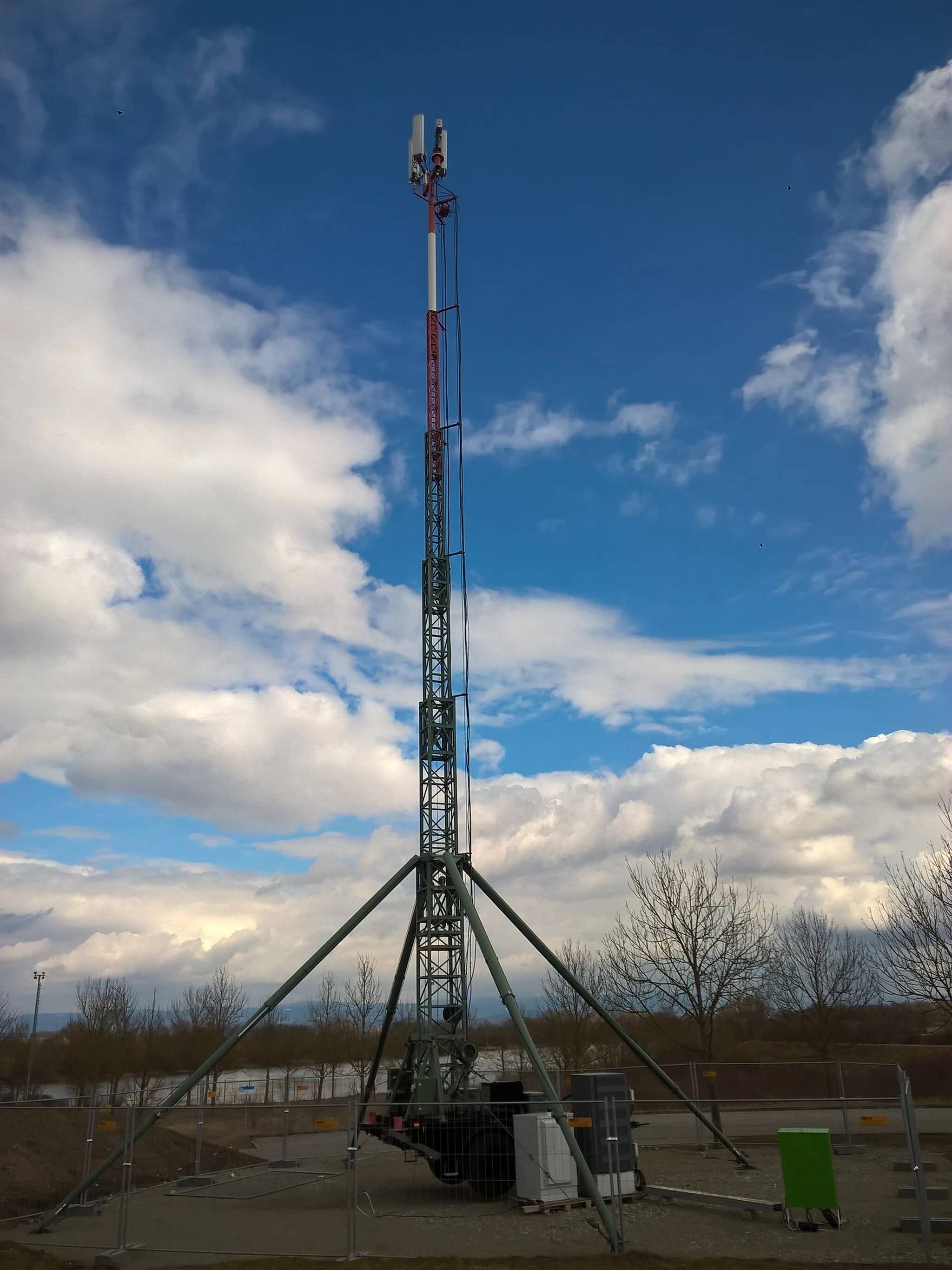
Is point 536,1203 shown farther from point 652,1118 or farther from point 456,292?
point 456,292

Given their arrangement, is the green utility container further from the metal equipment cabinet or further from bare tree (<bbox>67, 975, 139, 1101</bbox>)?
bare tree (<bbox>67, 975, 139, 1101</bbox>)

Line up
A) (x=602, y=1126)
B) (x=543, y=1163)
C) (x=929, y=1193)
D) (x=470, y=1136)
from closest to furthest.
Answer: (x=929, y=1193) → (x=543, y=1163) → (x=602, y=1126) → (x=470, y=1136)

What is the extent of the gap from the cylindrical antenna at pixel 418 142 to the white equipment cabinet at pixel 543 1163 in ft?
75.6

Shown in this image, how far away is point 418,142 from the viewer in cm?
2558

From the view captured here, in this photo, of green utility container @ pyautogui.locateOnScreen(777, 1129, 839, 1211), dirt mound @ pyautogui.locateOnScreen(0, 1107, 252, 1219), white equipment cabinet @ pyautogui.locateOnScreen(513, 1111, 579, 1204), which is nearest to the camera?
green utility container @ pyautogui.locateOnScreen(777, 1129, 839, 1211)

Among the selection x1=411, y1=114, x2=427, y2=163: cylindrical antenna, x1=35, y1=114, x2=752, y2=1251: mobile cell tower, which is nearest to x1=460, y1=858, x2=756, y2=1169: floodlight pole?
x1=35, y1=114, x2=752, y2=1251: mobile cell tower

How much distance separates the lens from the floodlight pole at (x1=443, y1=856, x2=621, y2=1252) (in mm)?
13305

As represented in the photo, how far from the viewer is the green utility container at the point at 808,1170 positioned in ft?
46.0

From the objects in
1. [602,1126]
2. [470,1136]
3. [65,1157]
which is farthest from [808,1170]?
[65,1157]

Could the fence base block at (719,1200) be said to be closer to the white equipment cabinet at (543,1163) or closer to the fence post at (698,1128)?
the white equipment cabinet at (543,1163)

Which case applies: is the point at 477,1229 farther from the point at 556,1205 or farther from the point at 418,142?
the point at 418,142

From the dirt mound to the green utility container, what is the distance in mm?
11459

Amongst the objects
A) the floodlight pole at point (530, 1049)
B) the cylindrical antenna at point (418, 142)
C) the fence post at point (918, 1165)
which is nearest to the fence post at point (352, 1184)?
the floodlight pole at point (530, 1049)

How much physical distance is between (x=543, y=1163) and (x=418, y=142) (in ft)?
79.6
